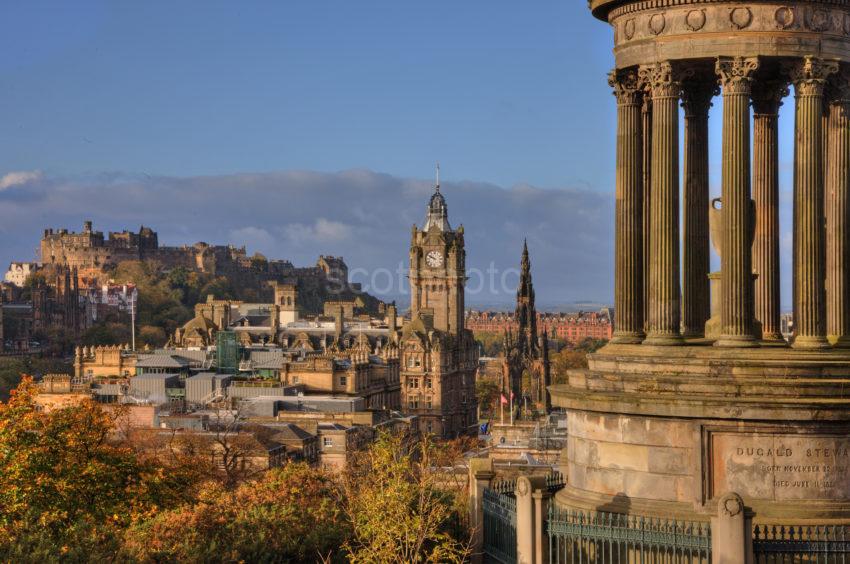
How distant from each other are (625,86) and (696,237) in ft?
11.0

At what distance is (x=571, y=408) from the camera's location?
30.5 metres

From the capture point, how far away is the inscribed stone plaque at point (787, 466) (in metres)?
28.2

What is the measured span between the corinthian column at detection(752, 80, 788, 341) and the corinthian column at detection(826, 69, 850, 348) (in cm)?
104

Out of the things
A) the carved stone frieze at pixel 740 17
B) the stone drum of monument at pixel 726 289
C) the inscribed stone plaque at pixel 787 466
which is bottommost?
the inscribed stone plaque at pixel 787 466

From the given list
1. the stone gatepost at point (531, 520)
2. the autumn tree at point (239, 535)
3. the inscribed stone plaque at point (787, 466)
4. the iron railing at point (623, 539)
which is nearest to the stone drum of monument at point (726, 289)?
the inscribed stone plaque at point (787, 466)

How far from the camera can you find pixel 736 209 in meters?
29.7

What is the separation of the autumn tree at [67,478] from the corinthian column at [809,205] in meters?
16.9

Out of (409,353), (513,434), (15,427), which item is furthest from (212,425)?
(409,353)

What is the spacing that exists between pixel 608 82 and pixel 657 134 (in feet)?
7.02

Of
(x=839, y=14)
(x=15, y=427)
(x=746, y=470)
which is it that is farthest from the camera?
(x=15, y=427)

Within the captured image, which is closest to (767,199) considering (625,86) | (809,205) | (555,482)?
(809,205)

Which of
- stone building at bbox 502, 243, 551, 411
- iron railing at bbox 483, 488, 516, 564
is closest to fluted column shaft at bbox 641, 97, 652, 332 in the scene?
iron railing at bbox 483, 488, 516, 564

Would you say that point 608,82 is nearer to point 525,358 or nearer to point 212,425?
point 212,425

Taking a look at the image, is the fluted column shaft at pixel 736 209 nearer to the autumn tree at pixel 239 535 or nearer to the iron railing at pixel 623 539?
the iron railing at pixel 623 539
